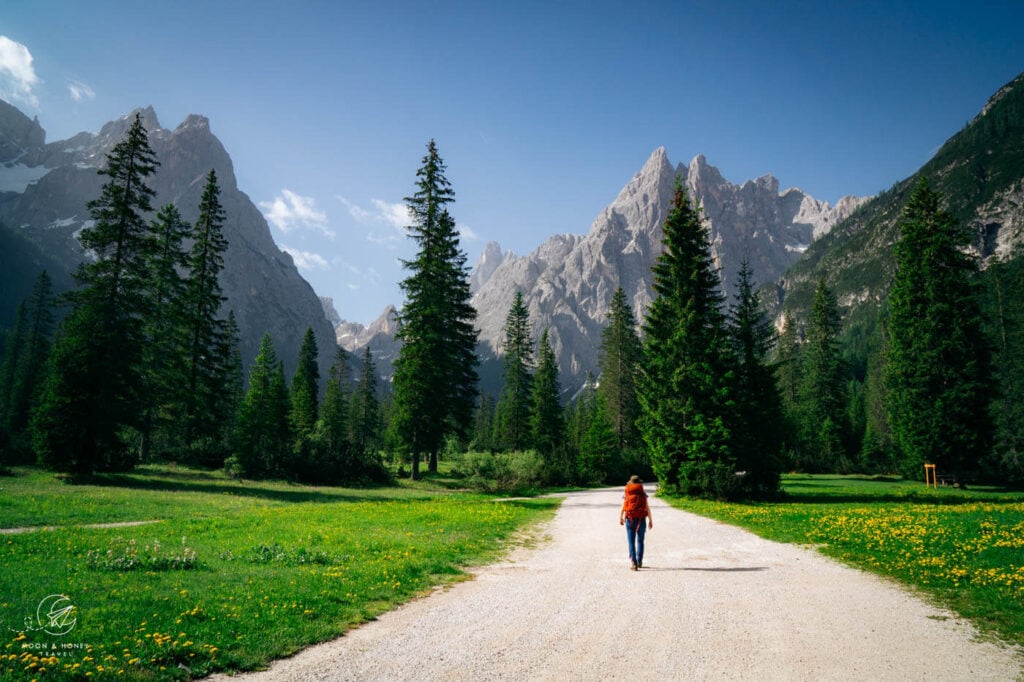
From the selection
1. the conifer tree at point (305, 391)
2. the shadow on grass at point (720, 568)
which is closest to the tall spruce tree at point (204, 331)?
the conifer tree at point (305, 391)

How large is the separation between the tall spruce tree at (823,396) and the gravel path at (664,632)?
5986cm

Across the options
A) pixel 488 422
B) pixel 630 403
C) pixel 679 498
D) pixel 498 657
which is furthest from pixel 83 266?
pixel 488 422

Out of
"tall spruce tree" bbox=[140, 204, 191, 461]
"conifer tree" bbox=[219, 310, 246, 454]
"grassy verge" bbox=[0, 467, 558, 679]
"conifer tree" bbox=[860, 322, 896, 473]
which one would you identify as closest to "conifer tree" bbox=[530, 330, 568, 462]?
"conifer tree" bbox=[219, 310, 246, 454]

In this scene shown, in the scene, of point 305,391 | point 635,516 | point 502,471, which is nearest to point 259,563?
point 635,516

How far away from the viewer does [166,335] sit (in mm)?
35750

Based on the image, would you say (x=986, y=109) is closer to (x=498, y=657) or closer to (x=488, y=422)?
(x=488, y=422)

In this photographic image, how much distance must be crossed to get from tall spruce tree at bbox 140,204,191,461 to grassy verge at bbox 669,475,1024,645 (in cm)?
3553

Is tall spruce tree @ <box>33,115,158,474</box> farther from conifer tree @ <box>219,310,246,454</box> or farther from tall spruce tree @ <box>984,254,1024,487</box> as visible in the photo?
tall spruce tree @ <box>984,254,1024,487</box>

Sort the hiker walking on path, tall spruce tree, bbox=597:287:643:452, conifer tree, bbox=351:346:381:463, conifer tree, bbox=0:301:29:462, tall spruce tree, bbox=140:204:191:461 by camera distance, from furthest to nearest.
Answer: conifer tree, bbox=351:346:381:463, tall spruce tree, bbox=597:287:643:452, conifer tree, bbox=0:301:29:462, tall spruce tree, bbox=140:204:191:461, the hiker walking on path

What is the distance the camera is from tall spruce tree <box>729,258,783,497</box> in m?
26.8

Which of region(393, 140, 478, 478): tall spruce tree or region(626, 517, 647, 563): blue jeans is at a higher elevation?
region(393, 140, 478, 478): tall spruce tree

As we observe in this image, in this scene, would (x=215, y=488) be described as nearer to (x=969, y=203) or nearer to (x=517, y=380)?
(x=517, y=380)

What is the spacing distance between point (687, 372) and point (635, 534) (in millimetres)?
18411

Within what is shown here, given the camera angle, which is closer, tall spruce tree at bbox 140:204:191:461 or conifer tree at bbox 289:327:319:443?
tall spruce tree at bbox 140:204:191:461
